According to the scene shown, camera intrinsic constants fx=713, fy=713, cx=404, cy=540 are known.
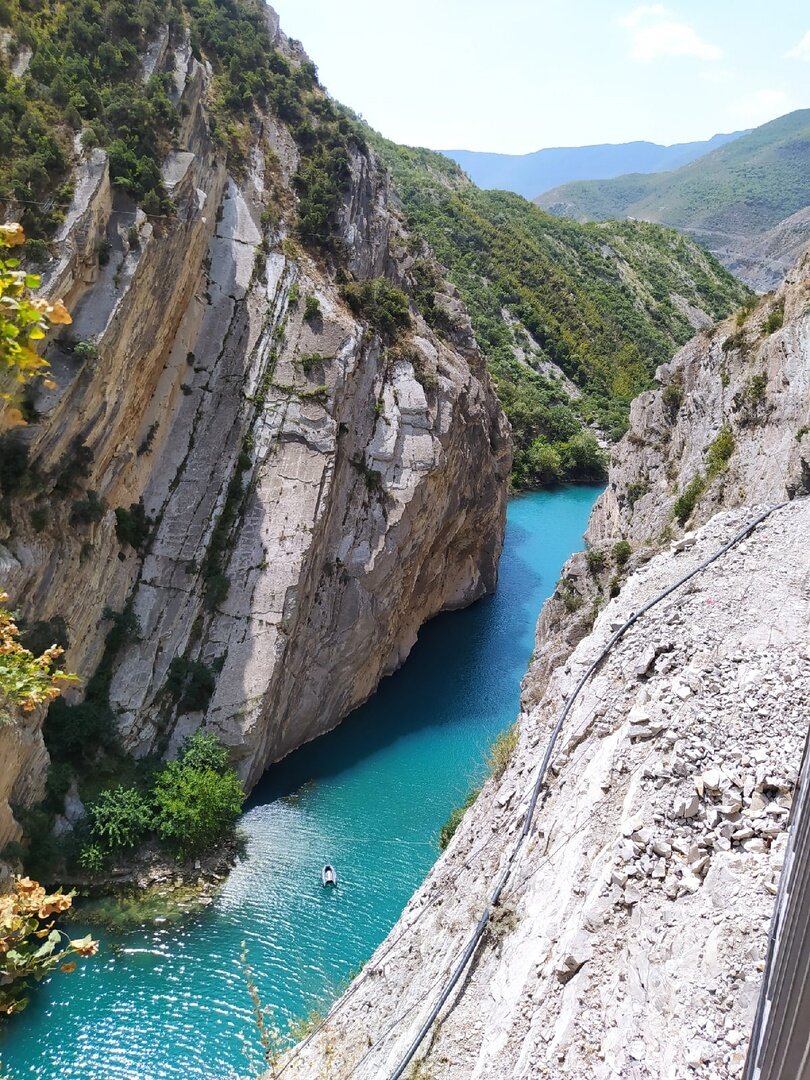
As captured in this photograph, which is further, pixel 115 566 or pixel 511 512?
pixel 511 512

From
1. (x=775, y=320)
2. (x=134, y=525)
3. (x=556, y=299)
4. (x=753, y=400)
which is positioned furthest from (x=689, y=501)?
(x=556, y=299)

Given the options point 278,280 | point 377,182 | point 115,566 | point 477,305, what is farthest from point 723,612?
point 477,305

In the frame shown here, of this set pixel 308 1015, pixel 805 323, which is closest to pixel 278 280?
pixel 805 323

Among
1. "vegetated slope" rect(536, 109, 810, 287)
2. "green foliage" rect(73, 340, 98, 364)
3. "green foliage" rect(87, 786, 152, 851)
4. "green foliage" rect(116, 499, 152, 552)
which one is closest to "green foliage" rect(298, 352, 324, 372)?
"green foliage" rect(116, 499, 152, 552)

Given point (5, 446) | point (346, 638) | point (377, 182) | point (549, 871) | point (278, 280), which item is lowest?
point (346, 638)

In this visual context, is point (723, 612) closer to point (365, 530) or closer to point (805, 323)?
point (805, 323)

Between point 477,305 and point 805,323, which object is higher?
point 477,305

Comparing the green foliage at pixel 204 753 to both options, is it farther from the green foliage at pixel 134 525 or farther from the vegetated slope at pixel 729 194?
the vegetated slope at pixel 729 194

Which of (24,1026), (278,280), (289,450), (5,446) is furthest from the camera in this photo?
(278,280)

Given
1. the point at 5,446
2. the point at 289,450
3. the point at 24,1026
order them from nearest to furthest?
the point at 24,1026 < the point at 5,446 < the point at 289,450
